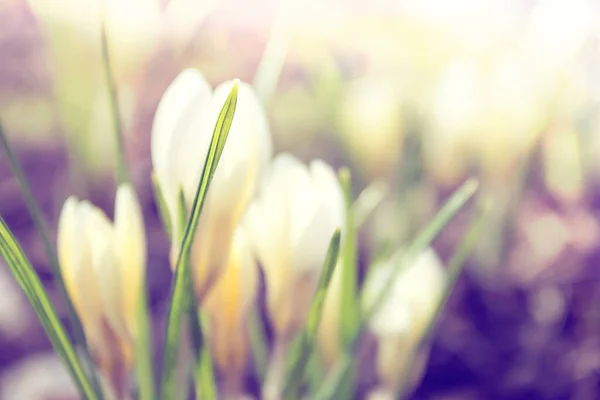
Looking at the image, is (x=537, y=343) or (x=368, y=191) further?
(x=368, y=191)

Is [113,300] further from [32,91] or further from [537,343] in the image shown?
[32,91]

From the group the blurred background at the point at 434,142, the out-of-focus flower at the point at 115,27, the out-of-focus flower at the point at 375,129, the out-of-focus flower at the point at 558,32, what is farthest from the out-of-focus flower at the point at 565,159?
the out-of-focus flower at the point at 115,27

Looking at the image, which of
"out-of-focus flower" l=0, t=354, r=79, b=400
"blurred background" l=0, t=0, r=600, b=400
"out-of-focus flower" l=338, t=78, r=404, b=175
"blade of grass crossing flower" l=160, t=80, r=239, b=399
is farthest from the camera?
"out-of-focus flower" l=338, t=78, r=404, b=175

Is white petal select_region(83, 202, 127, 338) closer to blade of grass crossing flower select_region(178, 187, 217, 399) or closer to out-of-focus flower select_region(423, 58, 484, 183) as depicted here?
blade of grass crossing flower select_region(178, 187, 217, 399)

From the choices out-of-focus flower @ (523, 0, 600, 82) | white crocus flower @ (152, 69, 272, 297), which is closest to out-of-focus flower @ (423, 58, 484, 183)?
out-of-focus flower @ (523, 0, 600, 82)

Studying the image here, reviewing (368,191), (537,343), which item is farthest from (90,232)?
(537,343)

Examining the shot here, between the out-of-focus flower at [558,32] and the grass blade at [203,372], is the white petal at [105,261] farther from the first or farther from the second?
the out-of-focus flower at [558,32]

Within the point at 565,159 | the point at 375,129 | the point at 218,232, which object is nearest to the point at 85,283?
the point at 218,232
